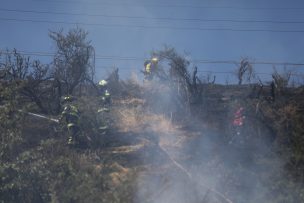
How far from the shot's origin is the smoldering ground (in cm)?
1319

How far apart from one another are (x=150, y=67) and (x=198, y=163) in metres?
8.39

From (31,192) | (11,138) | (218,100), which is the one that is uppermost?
(218,100)

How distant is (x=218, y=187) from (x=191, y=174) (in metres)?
0.95

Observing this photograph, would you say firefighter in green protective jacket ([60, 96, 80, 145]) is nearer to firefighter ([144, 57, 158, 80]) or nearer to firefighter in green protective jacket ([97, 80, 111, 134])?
firefighter in green protective jacket ([97, 80, 111, 134])

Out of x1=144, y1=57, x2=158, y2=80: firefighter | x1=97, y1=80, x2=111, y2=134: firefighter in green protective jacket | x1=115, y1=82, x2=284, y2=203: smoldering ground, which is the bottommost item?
x1=115, y1=82, x2=284, y2=203: smoldering ground

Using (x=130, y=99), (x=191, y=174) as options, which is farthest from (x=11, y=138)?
(x=130, y=99)

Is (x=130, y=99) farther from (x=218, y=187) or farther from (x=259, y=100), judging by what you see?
(x=218, y=187)

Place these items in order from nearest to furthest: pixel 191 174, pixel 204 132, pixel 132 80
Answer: pixel 191 174 → pixel 204 132 → pixel 132 80

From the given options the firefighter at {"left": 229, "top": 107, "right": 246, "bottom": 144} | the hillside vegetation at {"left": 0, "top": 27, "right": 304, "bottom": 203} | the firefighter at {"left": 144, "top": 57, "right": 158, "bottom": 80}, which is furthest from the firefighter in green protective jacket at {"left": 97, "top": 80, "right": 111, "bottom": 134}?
the firefighter at {"left": 229, "top": 107, "right": 246, "bottom": 144}

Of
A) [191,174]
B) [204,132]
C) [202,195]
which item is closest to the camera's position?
[202,195]

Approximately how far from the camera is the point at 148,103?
21625 mm

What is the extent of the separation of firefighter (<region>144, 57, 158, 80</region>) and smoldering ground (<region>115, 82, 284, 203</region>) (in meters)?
3.12

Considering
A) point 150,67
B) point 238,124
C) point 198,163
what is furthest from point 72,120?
point 150,67

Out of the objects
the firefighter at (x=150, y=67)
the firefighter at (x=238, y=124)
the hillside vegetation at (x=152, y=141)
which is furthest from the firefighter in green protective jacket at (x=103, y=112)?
the firefighter at (x=238, y=124)
